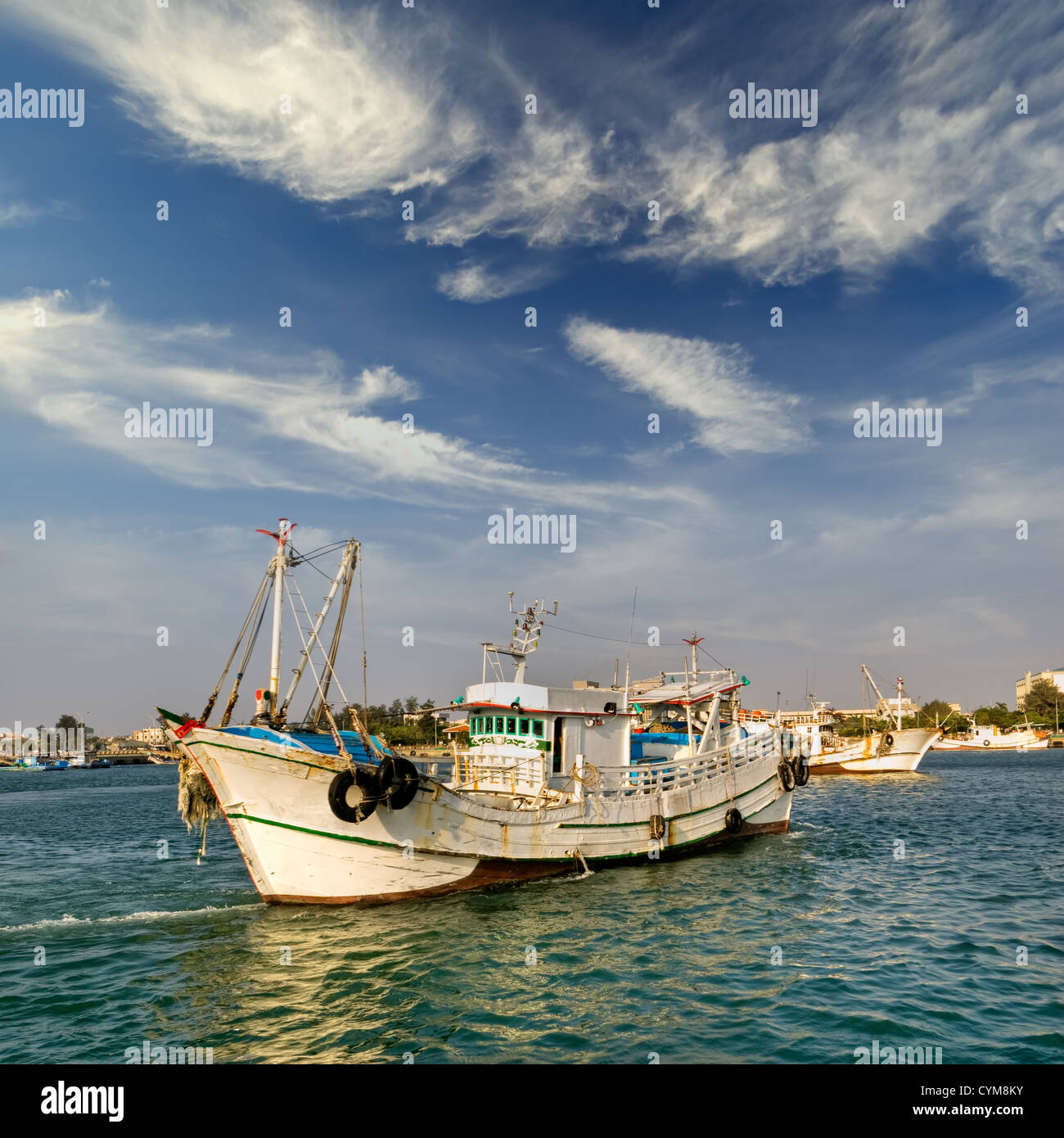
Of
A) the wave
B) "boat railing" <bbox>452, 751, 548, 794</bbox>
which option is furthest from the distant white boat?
the wave

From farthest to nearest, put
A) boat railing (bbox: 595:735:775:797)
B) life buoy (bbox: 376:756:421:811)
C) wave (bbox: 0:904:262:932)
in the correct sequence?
boat railing (bbox: 595:735:775:797), wave (bbox: 0:904:262:932), life buoy (bbox: 376:756:421:811)

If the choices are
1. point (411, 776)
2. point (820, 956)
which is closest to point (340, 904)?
point (411, 776)

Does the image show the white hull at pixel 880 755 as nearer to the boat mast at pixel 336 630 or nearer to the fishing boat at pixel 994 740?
the boat mast at pixel 336 630

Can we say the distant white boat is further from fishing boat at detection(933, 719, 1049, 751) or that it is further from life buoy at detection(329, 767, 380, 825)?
life buoy at detection(329, 767, 380, 825)

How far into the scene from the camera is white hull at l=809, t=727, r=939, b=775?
2719 inches

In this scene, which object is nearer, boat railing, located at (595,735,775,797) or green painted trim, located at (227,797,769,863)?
green painted trim, located at (227,797,769,863)

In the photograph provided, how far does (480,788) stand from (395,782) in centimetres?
578

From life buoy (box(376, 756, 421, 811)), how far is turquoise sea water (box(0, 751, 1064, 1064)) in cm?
247

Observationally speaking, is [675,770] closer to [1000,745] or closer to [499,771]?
[499,771]

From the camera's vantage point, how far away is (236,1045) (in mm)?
10242

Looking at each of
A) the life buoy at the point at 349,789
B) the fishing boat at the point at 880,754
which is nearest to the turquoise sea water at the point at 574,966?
the life buoy at the point at 349,789

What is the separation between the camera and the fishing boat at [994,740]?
142 m
